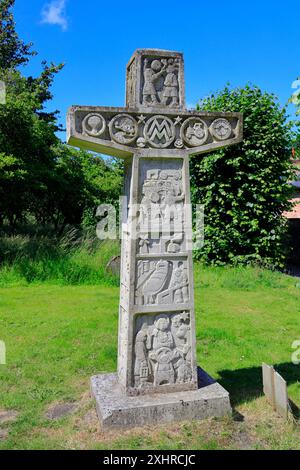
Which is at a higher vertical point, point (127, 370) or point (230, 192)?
point (230, 192)

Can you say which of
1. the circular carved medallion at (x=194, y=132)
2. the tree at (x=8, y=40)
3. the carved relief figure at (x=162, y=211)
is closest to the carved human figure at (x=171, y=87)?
the circular carved medallion at (x=194, y=132)

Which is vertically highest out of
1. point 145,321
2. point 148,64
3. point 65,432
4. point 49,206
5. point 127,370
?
Answer: point 148,64

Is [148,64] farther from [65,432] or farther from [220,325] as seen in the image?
[220,325]

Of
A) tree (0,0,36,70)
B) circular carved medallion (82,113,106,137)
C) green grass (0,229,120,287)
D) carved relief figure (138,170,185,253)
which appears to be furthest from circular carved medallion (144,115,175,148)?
tree (0,0,36,70)

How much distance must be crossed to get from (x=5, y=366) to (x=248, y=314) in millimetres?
4211

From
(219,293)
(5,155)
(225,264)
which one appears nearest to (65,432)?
(219,293)

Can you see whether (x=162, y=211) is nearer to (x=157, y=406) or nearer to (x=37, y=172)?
(x=157, y=406)

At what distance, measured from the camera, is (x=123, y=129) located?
12.0 feet

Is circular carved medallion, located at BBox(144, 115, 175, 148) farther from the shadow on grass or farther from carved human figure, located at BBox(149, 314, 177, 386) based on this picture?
the shadow on grass

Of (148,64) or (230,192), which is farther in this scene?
(230,192)

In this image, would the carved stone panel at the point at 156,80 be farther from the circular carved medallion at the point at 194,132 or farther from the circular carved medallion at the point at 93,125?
the circular carved medallion at the point at 93,125

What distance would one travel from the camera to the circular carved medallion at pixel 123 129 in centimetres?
362

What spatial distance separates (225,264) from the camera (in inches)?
413

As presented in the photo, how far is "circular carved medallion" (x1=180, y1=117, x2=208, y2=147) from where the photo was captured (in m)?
3.84
